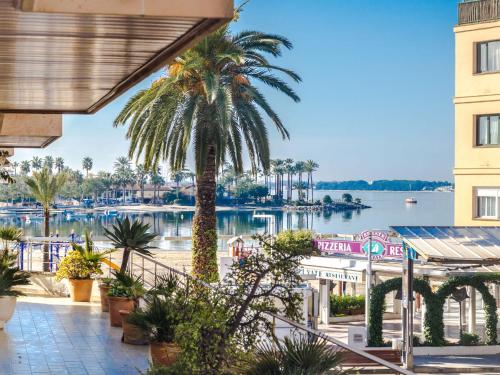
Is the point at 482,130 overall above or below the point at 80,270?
above

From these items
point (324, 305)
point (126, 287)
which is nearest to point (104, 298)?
point (126, 287)

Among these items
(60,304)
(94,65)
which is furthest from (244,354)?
(60,304)

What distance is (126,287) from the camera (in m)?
13.8

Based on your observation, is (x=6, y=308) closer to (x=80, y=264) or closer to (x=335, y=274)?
(x=80, y=264)

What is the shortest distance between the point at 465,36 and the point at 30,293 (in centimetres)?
2414

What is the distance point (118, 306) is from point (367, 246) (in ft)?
81.3

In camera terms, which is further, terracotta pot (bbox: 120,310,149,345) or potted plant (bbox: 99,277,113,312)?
potted plant (bbox: 99,277,113,312)

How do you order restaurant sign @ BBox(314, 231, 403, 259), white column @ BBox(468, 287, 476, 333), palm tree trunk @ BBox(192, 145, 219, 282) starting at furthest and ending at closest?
restaurant sign @ BBox(314, 231, 403, 259) < palm tree trunk @ BBox(192, 145, 219, 282) < white column @ BBox(468, 287, 476, 333)

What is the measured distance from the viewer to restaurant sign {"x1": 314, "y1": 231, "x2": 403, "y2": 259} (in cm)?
3719

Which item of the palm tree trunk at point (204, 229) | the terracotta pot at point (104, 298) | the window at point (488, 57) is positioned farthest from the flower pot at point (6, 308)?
the window at point (488, 57)

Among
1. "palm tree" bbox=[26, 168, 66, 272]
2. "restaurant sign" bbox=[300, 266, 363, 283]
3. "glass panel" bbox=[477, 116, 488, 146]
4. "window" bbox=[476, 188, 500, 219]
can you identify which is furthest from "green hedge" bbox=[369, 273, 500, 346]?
"palm tree" bbox=[26, 168, 66, 272]

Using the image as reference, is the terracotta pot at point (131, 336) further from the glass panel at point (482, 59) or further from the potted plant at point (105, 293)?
the glass panel at point (482, 59)

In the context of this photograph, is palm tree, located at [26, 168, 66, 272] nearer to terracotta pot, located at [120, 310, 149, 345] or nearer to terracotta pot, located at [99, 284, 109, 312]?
terracotta pot, located at [99, 284, 109, 312]

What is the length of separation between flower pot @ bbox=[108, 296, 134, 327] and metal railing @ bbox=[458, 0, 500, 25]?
86.9 ft
